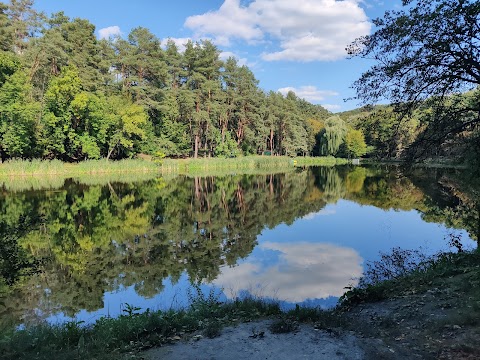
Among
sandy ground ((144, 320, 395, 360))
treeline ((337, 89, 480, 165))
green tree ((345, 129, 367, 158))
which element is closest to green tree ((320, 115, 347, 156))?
green tree ((345, 129, 367, 158))

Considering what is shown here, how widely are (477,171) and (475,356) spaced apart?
4.16 metres

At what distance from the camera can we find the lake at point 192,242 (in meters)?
8.53

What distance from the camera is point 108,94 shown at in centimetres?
4741

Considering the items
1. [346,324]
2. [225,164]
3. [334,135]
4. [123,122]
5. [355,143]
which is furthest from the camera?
[355,143]

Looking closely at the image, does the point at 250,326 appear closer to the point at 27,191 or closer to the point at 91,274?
the point at 91,274

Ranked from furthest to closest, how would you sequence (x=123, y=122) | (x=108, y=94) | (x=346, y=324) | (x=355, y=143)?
(x=355, y=143), (x=108, y=94), (x=123, y=122), (x=346, y=324)

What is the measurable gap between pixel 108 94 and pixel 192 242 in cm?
4018

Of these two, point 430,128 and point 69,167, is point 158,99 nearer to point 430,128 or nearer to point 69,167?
point 69,167

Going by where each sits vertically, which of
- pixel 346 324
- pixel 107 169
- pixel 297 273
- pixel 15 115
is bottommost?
pixel 297 273

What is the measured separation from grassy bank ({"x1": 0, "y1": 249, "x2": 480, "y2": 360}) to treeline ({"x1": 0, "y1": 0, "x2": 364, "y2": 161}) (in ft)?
118

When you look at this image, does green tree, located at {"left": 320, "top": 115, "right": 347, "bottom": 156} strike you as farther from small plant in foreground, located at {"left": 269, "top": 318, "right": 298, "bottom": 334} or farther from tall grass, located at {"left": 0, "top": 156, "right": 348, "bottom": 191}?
small plant in foreground, located at {"left": 269, "top": 318, "right": 298, "bottom": 334}

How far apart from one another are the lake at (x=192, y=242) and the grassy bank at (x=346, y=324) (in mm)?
1802

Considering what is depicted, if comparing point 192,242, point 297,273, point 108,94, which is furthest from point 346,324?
point 108,94

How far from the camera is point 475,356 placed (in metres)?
4.04
